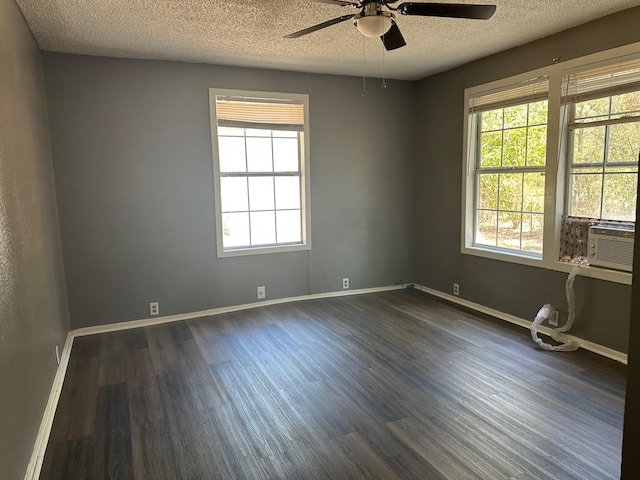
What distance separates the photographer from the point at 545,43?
3725 mm

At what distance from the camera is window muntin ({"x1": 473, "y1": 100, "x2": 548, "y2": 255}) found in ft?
13.0

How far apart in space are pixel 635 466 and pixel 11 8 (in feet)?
12.2

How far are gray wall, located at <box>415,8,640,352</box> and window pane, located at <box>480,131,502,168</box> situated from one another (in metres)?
0.29

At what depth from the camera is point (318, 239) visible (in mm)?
5129

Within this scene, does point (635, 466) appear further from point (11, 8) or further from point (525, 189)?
point (11, 8)

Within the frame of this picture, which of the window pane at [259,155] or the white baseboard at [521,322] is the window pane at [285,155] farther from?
the white baseboard at [521,322]

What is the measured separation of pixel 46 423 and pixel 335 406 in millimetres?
1732

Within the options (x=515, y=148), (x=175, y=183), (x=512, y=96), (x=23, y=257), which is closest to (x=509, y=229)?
(x=515, y=148)

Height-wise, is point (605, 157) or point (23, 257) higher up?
point (605, 157)

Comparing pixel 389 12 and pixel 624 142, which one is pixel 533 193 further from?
pixel 389 12

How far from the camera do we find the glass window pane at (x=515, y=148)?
4070 mm

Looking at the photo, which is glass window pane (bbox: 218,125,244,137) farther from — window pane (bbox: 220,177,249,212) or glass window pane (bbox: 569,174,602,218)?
glass window pane (bbox: 569,174,602,218)

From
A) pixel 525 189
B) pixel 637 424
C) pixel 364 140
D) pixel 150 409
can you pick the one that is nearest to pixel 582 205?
pixel 525 189

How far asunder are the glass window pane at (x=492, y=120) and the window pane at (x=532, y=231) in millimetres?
987
